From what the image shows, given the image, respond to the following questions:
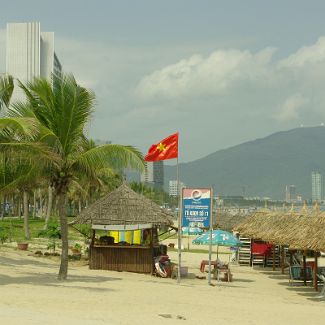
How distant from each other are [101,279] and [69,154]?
414 cm

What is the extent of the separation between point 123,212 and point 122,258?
1.65 meters

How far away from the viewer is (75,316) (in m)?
11.3

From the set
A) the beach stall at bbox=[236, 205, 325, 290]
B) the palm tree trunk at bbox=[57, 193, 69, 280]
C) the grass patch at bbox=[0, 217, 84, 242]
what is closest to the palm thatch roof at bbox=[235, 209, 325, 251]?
the beach stall at bbox=[236, 205, 325, 290]

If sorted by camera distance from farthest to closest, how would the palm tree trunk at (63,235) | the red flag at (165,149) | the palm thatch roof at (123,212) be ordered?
the palm thatch roof at (123,212)
the red flag at (165,149)
the palm tree trunk at (63,235)

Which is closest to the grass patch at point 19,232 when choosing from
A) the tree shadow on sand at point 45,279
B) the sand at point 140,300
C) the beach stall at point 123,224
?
the tree shadow on sand at point 45,279

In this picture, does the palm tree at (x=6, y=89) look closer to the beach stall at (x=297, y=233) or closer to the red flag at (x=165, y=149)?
the red flag at (x=165, y=149)

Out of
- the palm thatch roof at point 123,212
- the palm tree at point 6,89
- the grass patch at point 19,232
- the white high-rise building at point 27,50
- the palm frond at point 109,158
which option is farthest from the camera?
the white high-rise building at point 27,50

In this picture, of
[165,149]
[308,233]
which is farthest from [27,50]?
[308,233]

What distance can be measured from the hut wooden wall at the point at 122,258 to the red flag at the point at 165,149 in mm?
3502

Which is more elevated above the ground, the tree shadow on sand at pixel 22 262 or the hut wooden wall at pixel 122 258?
the hut wooden wall at pixel 122 258

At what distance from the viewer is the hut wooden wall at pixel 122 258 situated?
22.0 m

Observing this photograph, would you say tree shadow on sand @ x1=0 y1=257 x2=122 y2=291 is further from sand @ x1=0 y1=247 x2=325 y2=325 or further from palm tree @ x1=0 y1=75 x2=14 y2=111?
palm tree @ x1=0 y1=75 x2=14 y2=111

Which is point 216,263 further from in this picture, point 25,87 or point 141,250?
point 25,87

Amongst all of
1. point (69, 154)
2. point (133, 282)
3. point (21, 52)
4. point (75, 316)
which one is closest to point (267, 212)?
point (133, 282)
